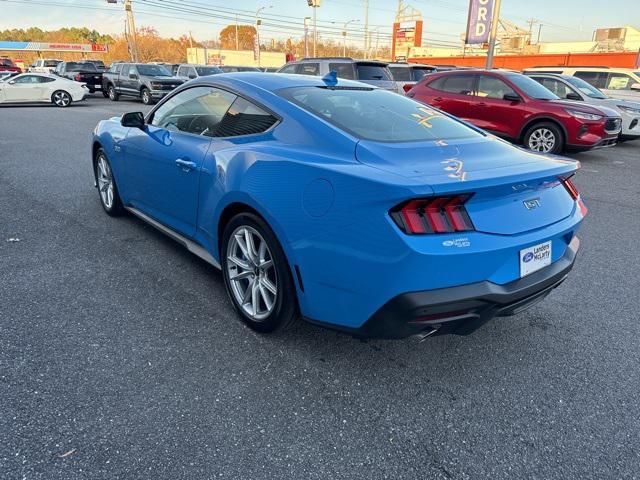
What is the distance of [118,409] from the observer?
88.2 inches

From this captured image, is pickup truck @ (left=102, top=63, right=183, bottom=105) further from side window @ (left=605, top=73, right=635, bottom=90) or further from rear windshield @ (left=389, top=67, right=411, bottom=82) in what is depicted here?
side window @ (left=605, top=73, right=635, bottom=90)

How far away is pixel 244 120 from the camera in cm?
304

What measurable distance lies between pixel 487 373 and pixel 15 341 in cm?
271

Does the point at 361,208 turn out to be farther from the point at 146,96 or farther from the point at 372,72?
the point at 146,96

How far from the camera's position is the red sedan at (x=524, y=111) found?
8.77m

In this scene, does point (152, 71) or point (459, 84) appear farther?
point (152, 71)

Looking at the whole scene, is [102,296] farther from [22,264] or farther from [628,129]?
[628,129]

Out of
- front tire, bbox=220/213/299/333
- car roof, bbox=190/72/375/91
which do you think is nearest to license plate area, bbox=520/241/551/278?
front tire, bbox=220/213/299/333

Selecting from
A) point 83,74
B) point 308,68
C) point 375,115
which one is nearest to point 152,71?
point 83,74

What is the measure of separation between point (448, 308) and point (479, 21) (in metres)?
24.9

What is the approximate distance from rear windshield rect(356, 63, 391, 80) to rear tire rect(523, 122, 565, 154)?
16.6 ft

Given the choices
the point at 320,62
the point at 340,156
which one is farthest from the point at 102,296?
the point at 320,62

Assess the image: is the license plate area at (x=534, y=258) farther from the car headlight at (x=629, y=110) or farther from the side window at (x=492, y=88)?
the car headlight at (x=629, y=110)

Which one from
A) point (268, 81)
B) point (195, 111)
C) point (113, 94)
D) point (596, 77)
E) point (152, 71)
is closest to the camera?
point (268, 81)
